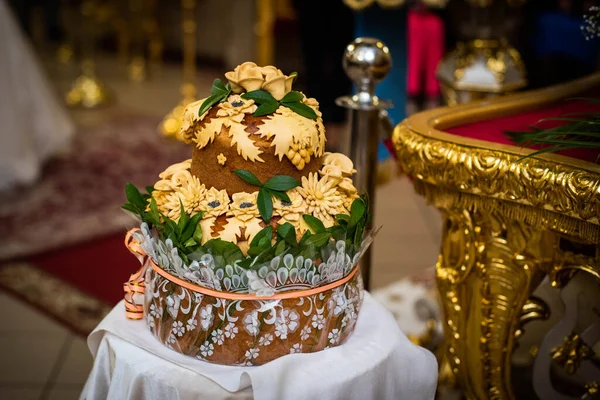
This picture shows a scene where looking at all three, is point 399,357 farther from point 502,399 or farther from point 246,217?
point 502,399

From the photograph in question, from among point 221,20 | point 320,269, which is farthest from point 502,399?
point 221,20

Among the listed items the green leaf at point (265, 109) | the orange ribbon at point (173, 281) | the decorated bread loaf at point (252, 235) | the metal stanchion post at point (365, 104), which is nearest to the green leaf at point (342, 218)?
the decorated bread loaf at point (252, 235)

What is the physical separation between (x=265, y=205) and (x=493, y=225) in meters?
0.63

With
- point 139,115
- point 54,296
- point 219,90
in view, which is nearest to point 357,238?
point 219,90

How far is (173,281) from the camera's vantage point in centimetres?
123

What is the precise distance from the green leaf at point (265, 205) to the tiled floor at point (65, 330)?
634 millimetres

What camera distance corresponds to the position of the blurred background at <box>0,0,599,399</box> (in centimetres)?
264

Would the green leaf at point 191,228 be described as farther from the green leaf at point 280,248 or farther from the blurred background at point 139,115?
the blurred background at point 139,115

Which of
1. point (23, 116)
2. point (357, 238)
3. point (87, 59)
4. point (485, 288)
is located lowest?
point (87, 59)

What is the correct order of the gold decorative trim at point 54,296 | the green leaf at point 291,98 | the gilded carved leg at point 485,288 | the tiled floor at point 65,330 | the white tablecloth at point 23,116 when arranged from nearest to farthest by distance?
the green leaf at point 291,98 < the gilded carved leg at point 485,288 < the tiled floor at point 65,330 < the gold decorative trim at point 54,296 < the white tablecloth at point 23,116

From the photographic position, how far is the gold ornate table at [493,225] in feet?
4.66

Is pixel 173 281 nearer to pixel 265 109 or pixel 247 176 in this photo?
pixel 247 176

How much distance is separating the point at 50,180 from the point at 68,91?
252 cm

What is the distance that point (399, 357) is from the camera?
1.31 metres
